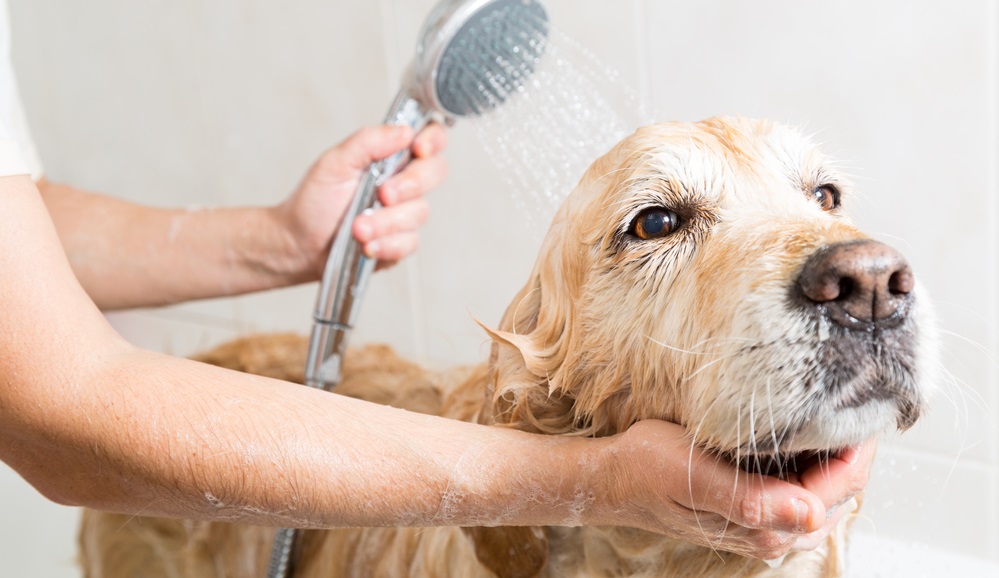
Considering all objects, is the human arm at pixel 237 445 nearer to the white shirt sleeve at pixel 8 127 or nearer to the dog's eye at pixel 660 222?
the white shirt sleeve at pixel 8 127

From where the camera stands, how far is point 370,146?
139cm

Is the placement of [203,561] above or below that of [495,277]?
below

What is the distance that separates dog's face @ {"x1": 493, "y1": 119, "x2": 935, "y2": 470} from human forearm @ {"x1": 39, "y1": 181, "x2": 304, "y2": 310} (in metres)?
0.59

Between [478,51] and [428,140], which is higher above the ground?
[478,51]

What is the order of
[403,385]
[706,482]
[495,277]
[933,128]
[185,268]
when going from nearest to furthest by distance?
[706,482]
[933,128]
[403,385]
[185,268]
[495,277]

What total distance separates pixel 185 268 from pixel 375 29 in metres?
0.69

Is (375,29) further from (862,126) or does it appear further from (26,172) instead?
(26,172)

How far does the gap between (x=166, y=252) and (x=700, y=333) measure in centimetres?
103

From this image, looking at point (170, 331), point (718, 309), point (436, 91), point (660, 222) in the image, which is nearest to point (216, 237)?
point (436, 91)

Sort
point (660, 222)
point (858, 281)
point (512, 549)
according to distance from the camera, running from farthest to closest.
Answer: point (512, 549)
point (660, 222)
point (858, 281)

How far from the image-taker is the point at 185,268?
1.59m

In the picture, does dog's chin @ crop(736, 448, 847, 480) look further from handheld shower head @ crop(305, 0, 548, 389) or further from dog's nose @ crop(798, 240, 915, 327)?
handheld shower head @ crop(305, 0, 548, 389)

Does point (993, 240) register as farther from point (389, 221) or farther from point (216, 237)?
point (216, 237)

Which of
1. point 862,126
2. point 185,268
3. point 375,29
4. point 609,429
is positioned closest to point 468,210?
point 375,29
